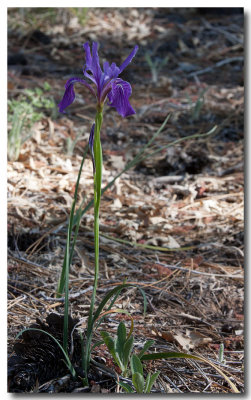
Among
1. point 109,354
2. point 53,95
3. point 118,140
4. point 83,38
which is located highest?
point 83,38

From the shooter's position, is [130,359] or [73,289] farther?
[73,289]

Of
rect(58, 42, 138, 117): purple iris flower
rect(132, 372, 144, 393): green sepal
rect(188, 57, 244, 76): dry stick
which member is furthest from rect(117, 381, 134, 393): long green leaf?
rect(188, 57, 244, 76): dry stick

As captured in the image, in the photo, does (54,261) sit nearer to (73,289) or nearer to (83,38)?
(73,289)

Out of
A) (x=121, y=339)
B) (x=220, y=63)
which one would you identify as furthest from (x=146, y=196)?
(x=220, y=63)

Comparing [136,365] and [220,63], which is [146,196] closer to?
[136,365]

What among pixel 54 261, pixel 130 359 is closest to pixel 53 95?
pixel 54 261

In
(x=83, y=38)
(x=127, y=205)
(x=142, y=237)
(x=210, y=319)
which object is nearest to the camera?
(x=210, y=319)

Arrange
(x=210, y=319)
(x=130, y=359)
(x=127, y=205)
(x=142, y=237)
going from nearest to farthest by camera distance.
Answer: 1. (x=130, y=359)
2. (x=210, y=319)
3. (x=142, y=237)
4. (x=127, y=205)

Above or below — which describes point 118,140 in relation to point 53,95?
below
